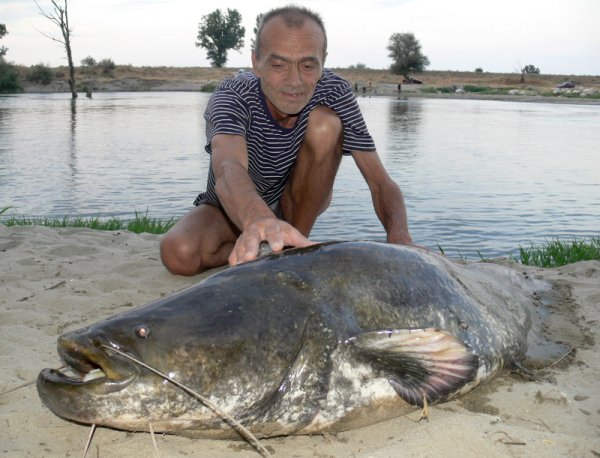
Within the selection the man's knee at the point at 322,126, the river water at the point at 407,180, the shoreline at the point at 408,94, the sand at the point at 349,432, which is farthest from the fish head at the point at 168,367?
the shoreline at the point at 408,94

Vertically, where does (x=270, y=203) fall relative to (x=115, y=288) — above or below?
above

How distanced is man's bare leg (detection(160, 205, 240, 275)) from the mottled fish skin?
2.21 m

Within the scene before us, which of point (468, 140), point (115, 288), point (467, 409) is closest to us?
point (467, 409)

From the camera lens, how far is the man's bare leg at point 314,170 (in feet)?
15.4

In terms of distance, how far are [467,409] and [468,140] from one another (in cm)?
1667

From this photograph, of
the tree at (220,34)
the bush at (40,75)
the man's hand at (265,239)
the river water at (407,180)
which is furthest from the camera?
the tree at (220,34)

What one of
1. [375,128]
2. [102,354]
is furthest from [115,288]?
[375,128]

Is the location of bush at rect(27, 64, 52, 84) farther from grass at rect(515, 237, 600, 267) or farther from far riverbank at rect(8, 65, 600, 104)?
grass at rect(515, 237, 600, 267)

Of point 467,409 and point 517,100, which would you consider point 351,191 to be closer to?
point 467,409

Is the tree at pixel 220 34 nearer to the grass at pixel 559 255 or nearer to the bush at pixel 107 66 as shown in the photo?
the bush at pixel 107 66

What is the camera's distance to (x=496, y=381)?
291cm

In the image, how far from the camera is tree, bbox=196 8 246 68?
87.6 metres

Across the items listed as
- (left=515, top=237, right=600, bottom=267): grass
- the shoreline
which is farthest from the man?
the shoreline

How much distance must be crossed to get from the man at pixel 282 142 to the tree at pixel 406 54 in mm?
72539
